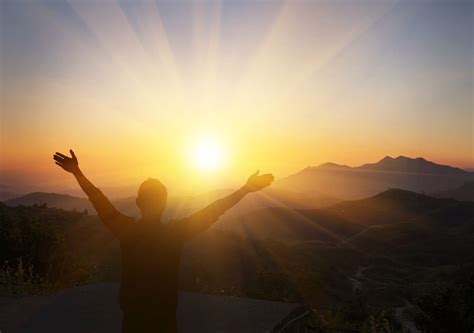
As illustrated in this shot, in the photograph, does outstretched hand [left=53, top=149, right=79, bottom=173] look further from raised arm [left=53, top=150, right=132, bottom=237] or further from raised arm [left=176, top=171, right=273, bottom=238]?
raised arm [left=176, top=171, right=273, bottom=238]

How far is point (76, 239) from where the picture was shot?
32.9 m

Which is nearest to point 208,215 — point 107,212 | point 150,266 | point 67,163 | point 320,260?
point 150,266

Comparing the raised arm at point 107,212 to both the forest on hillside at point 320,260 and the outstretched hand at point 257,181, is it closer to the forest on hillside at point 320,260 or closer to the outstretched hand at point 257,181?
the outstretched hand at point 257,181

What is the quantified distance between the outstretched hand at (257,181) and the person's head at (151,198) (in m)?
0.83

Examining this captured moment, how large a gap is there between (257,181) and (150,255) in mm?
1204

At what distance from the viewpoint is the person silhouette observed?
3223 mm

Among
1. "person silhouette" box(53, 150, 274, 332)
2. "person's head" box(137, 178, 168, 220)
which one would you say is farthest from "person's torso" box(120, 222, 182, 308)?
"person's head" box(137, 178, 168, 220)

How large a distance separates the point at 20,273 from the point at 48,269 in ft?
8.92

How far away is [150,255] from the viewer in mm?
3268

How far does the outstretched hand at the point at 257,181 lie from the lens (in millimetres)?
3844

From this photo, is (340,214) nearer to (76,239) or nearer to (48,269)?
(76,239)

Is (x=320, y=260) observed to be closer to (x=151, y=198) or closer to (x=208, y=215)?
(x=208, y=215)

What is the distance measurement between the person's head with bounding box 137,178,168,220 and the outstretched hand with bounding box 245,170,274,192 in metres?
0.83

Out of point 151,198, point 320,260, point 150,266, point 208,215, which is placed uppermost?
point 151,198
